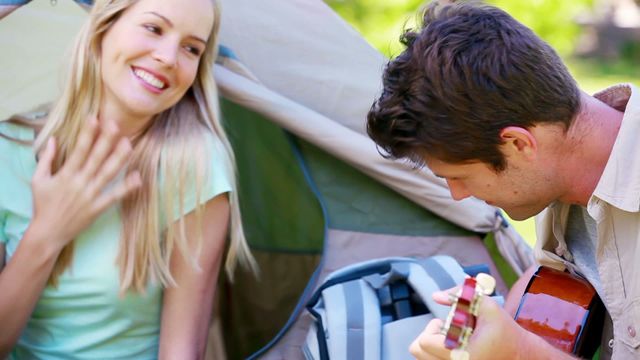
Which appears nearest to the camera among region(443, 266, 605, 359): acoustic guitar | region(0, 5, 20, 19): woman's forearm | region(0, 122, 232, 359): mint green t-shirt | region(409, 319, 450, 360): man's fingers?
region(409, 319, 450, 360): man's fingers

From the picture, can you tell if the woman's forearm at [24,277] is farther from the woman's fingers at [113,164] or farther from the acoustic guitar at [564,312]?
the acoustic guitar at [564,312]

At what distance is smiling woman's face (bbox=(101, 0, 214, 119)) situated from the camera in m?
1.73

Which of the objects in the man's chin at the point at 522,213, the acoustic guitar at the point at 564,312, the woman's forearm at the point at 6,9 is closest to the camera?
the man's chin at the point at 522,213

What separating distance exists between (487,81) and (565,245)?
0.42 meters

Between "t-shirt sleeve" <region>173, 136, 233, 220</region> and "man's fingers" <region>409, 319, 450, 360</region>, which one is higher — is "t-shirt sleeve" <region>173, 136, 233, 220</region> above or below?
above

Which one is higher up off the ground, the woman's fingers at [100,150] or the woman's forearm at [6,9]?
the woman's forearm at [6,9]

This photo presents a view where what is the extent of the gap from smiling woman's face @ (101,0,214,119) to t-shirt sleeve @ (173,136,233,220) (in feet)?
0.40

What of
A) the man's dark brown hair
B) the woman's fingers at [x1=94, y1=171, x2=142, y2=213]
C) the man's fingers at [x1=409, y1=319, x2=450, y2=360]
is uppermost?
the man's dark brown hair

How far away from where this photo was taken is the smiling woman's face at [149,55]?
1.73 metres

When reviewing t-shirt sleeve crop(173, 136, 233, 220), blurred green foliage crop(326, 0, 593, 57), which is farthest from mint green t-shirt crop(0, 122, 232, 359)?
blurred green foliage crop(326, 0, 593, 57)

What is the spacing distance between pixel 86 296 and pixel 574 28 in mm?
4300

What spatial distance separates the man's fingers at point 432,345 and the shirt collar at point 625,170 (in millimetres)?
330

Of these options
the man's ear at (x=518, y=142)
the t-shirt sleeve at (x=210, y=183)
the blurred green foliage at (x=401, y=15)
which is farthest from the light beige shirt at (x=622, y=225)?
the blurred green foliage at (x=401, y=15)

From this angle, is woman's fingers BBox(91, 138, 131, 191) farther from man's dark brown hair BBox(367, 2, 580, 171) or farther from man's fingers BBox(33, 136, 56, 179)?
man's dark brown hair BBox(367, 2, 580, 171)
